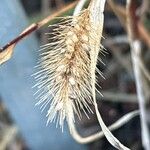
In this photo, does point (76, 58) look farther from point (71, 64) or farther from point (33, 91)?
point (33, 91)

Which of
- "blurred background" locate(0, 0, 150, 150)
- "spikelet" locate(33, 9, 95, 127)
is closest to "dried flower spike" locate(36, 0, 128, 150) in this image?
"spikelet" locate(33, 9, 95, 127)

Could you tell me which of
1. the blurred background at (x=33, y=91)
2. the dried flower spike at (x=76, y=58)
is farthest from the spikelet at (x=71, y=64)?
the blurred background at (x=33, y=91)

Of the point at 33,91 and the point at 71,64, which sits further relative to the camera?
the point at 33,91

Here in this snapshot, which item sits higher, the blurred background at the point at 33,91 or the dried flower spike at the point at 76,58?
the dried flower spike at the point at 76,58

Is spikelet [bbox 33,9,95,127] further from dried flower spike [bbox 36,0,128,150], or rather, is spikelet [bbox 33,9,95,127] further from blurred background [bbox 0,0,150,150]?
blurred background [bbox 0,0,150,150]

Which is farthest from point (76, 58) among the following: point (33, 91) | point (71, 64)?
point (33, 91)

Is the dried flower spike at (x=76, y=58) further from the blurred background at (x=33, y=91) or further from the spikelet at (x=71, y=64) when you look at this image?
the blurred background at (x=33, y=91)

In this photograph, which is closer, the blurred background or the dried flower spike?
the dried flower spike

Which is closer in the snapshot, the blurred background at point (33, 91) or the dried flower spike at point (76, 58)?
the dried flower spike at point (76, 58)

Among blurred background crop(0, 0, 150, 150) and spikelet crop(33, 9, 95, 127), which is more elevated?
spikelet crop(33, 9, 95, 127)

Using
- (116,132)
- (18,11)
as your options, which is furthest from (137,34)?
(116,132)
